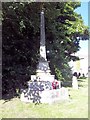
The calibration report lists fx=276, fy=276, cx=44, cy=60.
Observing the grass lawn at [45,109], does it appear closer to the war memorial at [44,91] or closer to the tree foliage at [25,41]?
the war memorial at [44,91]

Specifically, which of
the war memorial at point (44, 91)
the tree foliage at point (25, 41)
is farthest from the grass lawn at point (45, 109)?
the tree foliage at point (25, 41)

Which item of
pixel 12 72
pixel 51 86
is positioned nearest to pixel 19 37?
pixel 12 72

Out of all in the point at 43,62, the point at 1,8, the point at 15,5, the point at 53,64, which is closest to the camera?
the point at 1,8

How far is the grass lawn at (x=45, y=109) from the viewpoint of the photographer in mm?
9336

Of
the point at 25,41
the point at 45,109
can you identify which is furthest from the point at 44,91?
the point at 25,41

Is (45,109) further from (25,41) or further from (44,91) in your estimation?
(25,41)

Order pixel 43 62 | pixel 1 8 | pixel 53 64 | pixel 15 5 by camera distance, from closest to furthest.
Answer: pixel 1 8
pixel 15 5
pixel 43 62
pixel 53 64

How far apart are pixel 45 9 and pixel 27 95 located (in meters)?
4.71

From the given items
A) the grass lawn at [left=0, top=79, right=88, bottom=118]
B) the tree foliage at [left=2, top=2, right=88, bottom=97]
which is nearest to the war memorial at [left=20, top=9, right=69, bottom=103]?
the grass lawn at [left=0, top=79, right=88, bottom=118]

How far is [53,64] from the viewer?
714 inches

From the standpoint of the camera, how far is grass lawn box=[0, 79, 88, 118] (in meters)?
9.34

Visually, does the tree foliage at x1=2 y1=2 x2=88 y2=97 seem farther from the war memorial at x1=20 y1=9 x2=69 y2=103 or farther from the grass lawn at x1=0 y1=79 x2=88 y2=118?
the grass lawn at x1=0 y1=79 x2=88 y2=118

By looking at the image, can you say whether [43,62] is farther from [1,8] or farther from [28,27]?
[1,8]

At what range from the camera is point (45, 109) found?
33.6 feet
